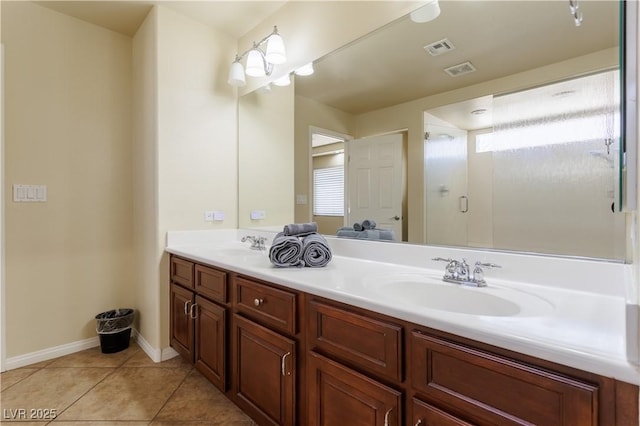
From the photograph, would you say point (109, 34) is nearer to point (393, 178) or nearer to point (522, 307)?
point (393, 178)

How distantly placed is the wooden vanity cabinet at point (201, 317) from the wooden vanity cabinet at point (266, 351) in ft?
0.41

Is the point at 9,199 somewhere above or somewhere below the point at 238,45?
below

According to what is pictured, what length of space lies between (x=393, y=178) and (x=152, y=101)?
1788 mm

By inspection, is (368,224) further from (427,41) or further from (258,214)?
(258,214)

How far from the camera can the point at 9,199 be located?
6.75ft

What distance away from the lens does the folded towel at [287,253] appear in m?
1.44

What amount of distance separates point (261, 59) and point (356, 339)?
1.90 meters

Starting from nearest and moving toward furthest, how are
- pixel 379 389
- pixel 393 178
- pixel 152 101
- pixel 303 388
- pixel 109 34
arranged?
pixel 379 389, pixel 303 388, pixel 393 178, pixel 152 101, pixel 109 34

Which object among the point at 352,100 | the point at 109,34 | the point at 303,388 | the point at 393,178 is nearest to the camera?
the point at 303,388

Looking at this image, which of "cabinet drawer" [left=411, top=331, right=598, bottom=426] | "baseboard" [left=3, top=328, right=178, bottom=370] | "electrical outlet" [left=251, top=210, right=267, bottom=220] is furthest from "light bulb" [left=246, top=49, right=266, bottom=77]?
"baseboard" [left=3, top=328, right=178, bottom=370]

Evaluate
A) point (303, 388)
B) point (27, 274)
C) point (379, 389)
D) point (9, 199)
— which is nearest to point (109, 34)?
point (9, 199)

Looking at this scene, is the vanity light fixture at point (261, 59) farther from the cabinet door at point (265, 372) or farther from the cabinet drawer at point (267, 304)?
the cabinet door at point (265, 372)

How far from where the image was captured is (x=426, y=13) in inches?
54.9

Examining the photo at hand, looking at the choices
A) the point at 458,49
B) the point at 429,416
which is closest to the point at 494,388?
the point at 429,416
